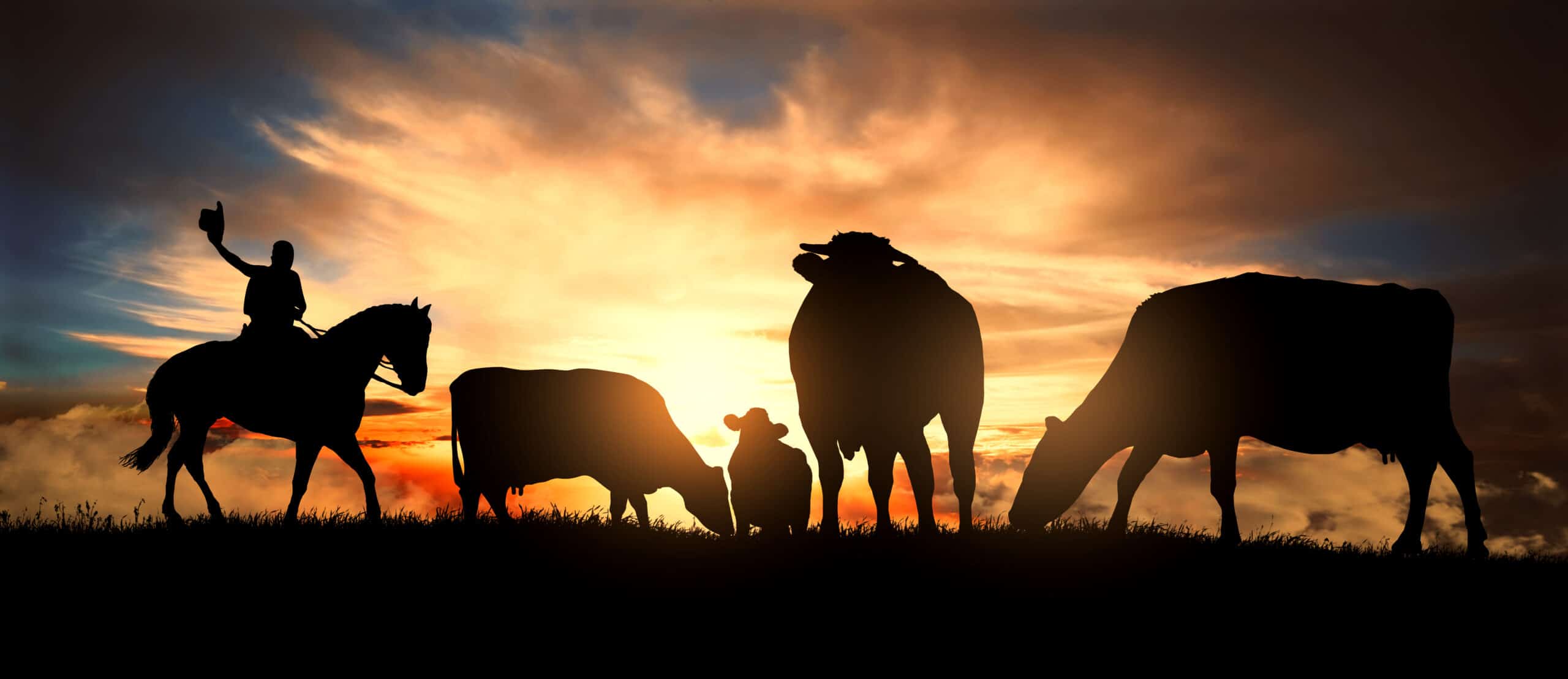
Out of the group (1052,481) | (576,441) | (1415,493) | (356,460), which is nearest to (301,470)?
(356,460)

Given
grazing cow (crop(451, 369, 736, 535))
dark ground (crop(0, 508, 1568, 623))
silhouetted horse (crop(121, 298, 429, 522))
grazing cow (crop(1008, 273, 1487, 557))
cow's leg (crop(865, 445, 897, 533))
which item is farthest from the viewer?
grazing cow (crop(451, 369, 736, 535))

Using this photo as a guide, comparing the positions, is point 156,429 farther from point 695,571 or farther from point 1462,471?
point 1462,471

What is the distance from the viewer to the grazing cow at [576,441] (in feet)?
42.5

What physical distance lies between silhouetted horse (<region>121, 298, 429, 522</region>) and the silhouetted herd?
25 millimetres

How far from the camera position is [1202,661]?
7.27 meters

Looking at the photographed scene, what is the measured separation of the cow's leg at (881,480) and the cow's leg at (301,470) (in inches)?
246

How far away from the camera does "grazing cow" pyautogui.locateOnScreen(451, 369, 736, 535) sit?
13.0 meters

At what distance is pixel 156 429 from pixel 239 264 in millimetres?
2641

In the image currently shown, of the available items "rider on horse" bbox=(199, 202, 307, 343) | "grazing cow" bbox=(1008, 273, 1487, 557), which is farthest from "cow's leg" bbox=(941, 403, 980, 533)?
"rider on horse" bbox=(199, 202, 307, 343)

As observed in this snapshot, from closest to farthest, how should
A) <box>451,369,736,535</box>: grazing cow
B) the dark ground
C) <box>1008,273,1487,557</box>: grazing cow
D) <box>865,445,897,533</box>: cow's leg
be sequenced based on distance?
the dark ground → <box>865,445,897,533</box>: cow's leg → <box>1008,273,1487,557</box>: grazing cow → <box>451,369,736,535</box>: grazing cow

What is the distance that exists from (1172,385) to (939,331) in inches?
116

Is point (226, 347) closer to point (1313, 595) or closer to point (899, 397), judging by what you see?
point (899, 397)

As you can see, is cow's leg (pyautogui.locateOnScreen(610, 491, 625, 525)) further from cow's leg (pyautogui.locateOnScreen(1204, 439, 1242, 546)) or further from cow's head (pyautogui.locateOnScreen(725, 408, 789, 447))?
cow's leg (pyautogui.locateOnScreen(1204, 439, 1242, 546))

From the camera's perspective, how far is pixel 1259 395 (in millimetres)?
11727
